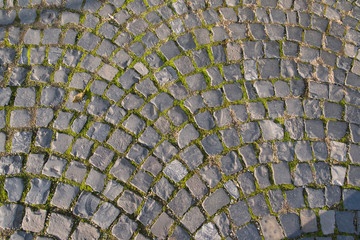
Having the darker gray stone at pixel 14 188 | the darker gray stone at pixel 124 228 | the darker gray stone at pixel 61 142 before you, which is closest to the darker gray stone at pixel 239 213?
the darker gray stone at pixel 124 228

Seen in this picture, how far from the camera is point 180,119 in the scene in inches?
141

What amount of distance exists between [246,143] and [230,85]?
687 millimetres

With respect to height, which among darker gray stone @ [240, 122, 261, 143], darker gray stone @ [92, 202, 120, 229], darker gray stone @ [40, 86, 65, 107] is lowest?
darker gray stone @ [92, 202, 120, 229]

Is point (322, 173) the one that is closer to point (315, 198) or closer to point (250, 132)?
point (315, 198)

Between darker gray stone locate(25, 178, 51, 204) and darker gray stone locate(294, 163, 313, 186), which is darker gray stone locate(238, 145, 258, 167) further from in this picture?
darker gray stone locate(25, 178, 51, 204)

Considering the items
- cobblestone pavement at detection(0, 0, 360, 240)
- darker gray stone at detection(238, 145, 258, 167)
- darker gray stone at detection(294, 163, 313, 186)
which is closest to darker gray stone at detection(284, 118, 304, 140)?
cobblestone pavement at detection(0, 0, 360, 240)

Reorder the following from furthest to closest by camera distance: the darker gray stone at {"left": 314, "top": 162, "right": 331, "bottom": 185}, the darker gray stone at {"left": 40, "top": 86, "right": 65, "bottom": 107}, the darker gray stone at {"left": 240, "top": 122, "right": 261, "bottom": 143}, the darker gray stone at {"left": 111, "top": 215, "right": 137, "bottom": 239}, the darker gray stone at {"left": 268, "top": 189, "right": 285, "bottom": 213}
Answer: the darker gray stone at {"left": 40, "top": 86, "right": 65, "bottom": 107}
the darker gray stone at {"left": 240, "top": 122, "right": 261, "bottom": 143}
the darker gray stone at {"left": 314, "top": 162, "right": 331, "bottom": 185}
the darker gray stone at {"left": 268, "top": 189, "right": 285, "bottom": 213}
the darker gray stone at {"left": 111, "top": 215, "right": 137, "bottom": 239}

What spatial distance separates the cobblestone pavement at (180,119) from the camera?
10.6 feet

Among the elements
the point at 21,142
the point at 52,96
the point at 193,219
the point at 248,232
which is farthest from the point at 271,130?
the point at 21,142

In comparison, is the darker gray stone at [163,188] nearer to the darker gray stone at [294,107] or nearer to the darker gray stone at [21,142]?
the darker gray stone at [21,142]

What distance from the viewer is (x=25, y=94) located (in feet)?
12.0

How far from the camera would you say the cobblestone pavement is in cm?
324

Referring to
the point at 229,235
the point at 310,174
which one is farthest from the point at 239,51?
the point at 229,235

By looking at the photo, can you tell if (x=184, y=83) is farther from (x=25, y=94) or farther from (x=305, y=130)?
(x=25, y=94)
